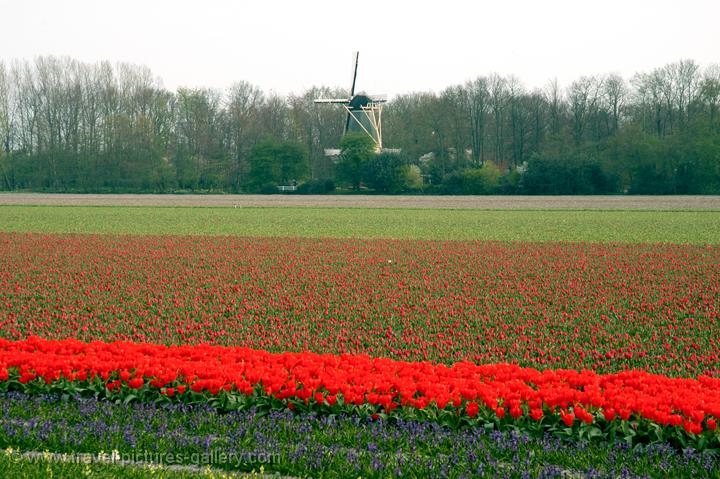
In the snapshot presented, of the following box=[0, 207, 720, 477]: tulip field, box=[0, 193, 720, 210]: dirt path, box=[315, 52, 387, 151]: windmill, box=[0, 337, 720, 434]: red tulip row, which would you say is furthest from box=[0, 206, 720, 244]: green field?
box=[315, 52, 387, 151]: windmill

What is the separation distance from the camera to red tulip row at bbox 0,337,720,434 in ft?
19.2

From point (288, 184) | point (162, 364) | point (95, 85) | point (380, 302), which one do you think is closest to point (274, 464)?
point (162, 364)

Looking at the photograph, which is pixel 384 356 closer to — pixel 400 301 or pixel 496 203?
pixel 400 301

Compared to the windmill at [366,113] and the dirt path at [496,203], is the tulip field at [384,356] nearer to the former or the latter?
the dirt path at [496,203]

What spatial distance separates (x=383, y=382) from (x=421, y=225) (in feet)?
93.4

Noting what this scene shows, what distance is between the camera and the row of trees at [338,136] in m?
68.2

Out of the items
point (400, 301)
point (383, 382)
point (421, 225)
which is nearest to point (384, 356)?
point (383, 382)

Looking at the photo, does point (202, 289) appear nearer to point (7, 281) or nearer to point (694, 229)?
point (7, 281)

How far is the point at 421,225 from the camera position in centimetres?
3472

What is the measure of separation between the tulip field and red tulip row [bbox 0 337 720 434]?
0.03 meters

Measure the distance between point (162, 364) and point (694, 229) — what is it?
28.3m

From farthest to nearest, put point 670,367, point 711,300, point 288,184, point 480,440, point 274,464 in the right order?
point 288,184 < point 711,300 < point 670,367 < point 480,440 < point 274,464

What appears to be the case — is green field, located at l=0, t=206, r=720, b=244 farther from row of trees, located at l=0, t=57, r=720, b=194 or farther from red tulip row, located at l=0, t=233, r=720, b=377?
row of trees, located at l=0, t=57, r=720, b=194

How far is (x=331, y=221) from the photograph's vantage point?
125 feet
